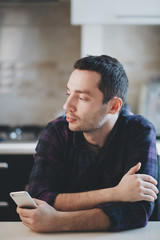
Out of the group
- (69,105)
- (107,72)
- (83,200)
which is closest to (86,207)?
(83,200)

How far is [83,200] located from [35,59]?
1763mm

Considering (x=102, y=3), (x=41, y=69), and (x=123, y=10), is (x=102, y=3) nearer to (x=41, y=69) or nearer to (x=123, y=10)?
(x=123, y=10)

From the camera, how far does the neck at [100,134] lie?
1459mm

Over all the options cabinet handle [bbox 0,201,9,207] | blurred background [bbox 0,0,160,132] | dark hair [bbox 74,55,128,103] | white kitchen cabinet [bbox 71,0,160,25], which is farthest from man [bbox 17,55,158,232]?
blurred background [bbox 0,0,160,132]

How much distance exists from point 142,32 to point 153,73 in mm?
330

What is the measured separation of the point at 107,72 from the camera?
139 centimetres

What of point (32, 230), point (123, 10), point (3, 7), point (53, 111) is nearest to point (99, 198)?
point (32, 230)

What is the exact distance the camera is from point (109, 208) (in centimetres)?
115

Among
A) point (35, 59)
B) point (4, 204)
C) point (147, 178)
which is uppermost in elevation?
point (35, 59)

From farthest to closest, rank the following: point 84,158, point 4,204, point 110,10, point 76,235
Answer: point 110,10, point 4,204, point 84,158, point 76,235

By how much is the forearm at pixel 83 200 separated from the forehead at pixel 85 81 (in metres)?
0.39

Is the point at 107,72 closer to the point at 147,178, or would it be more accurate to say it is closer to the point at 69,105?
the point at 69,105

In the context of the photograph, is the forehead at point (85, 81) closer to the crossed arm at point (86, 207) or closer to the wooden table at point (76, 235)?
the crossed arm at point (86, 207)

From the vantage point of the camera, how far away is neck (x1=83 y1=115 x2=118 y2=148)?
1.46m
